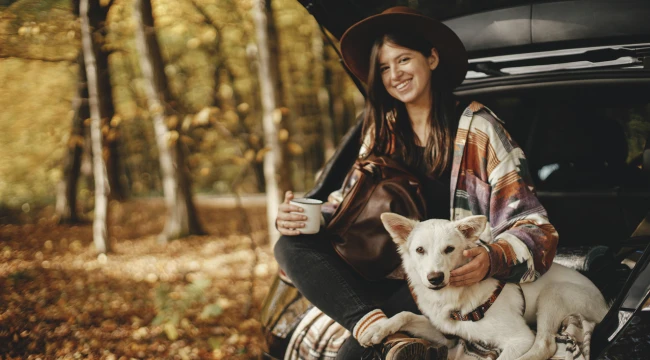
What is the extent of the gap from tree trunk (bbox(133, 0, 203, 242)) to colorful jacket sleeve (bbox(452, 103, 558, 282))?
3.96 metres

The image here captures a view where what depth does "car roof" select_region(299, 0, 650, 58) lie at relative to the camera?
7.72 feet

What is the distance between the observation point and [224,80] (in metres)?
14.6

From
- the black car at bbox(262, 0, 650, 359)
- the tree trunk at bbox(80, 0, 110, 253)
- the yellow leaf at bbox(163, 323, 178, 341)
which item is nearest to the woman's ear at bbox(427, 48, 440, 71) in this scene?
the black car at bbox(262, 0, 650, 359)

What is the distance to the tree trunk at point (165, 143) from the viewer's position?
19.1ft

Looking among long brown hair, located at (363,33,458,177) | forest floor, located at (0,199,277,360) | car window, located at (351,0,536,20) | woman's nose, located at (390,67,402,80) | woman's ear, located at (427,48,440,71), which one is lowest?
forest floor, located at (0,199,277,360)

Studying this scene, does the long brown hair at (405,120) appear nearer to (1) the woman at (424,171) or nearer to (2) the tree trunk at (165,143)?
(1) the woman at (424,171)

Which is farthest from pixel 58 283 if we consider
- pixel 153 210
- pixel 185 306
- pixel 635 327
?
pixel 153 210

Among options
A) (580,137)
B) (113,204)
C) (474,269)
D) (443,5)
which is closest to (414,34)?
(443,5)

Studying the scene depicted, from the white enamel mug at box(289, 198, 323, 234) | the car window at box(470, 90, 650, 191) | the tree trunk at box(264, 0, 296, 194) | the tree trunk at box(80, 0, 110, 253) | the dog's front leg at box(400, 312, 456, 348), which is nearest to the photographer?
the dog's front leg at box(400, 312, 456, 348)

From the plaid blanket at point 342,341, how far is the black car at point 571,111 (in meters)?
0.05

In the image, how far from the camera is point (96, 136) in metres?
5.70

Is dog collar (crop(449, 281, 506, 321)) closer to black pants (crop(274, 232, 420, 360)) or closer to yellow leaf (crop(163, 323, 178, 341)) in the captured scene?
black pants (crop(274, 232, 420, 360))

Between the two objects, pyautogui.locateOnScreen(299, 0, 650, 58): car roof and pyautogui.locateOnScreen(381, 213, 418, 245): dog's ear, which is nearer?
pyautogui.locateOnScreen(381, 213, 418, 245): dog's ear

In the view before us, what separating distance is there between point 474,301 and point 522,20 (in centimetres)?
171
